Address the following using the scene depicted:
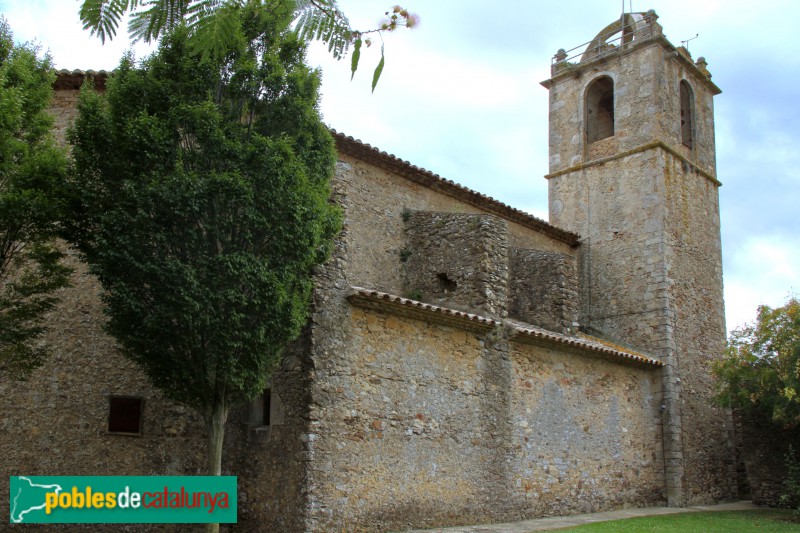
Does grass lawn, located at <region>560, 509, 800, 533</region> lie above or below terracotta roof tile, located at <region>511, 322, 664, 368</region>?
below

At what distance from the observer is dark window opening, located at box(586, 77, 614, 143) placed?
2038cm

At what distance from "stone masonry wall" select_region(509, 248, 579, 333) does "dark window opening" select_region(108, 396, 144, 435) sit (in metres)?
8.21

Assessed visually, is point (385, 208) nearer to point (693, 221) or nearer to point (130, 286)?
point (130, 286)

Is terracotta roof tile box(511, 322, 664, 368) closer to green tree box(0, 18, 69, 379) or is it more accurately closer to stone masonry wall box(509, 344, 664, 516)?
stone masonry wall box(509, 344, 664, 516)

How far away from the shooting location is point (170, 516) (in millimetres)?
7625

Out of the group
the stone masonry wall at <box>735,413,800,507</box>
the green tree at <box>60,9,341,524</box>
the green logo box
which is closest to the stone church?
the stone masonry wall at <box>735,413,800,507</box>

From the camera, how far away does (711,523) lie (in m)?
12.8

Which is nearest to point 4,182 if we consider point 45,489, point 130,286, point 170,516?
point 130,286

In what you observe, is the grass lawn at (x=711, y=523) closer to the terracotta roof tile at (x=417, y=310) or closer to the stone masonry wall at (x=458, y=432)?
the stone masonry wall at (x=458, y=432)

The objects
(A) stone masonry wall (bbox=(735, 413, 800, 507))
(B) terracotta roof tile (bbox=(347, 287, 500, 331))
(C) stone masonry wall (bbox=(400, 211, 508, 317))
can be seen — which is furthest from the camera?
(A) stone masonry wall (bbox=(735, 413, 800, 507))

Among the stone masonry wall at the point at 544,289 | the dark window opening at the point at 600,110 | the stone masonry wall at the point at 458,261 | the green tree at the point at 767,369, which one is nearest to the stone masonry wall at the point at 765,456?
the green tree at the point at 767,369

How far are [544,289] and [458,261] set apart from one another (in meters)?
3.01

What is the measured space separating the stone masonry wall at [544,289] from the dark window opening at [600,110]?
571cm

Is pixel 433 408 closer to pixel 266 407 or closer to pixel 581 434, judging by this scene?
pixel 266 407
